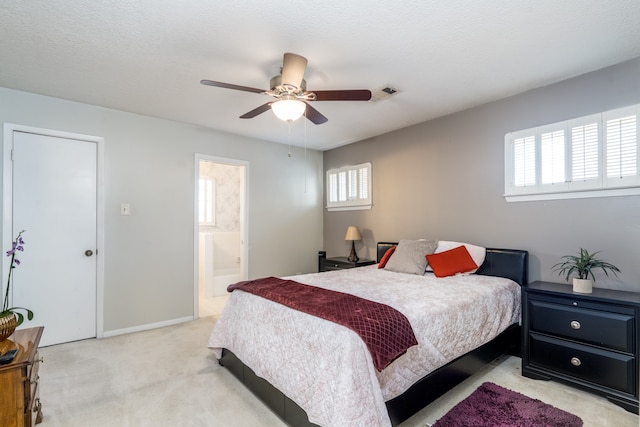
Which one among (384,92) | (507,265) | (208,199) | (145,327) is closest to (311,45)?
(384,92)

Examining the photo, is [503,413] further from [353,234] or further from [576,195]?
[353,234]

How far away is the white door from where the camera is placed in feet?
9.80

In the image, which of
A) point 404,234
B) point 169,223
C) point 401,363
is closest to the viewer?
point 401,363

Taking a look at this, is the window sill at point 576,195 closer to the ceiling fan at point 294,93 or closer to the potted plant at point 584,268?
the potted plant at point 584,268

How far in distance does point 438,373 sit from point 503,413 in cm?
48

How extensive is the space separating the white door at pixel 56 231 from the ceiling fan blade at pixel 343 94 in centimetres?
276

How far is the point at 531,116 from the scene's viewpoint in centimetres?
294

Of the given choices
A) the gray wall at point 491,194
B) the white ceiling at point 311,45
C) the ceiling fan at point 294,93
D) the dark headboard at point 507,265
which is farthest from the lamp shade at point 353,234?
the ceiling fan at point 294,93

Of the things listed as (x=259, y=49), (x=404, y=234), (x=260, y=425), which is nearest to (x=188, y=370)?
(x=260, y=425)

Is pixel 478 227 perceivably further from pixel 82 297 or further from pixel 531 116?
pixel 82 297

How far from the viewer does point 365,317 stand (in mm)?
1680

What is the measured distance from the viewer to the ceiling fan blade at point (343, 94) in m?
2.19

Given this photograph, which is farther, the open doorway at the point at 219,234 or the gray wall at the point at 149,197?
the open doorway at the point at 219,234

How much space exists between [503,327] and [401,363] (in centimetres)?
140
